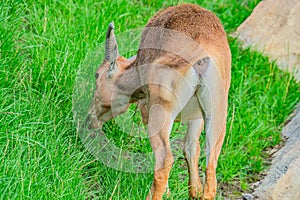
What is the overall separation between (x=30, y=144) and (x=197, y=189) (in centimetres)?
154

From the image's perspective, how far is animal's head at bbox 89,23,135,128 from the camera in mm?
5449

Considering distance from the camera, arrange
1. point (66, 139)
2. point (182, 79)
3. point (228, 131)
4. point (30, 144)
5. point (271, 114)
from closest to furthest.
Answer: point (182, 79), point (30, 144), point (66, 139), point (228, 131), point (271, 114)

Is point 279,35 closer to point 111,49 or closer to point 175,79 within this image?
point 111,49

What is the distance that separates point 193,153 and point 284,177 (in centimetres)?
87

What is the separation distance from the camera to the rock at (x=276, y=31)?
801cm

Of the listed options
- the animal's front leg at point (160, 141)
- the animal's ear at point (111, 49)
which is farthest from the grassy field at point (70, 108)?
the animal's ear at point (111, 49)

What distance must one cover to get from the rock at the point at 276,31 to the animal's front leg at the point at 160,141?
3328 millimetres

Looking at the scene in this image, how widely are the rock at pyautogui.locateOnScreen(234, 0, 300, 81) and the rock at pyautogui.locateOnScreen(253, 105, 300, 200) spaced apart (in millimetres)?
1587

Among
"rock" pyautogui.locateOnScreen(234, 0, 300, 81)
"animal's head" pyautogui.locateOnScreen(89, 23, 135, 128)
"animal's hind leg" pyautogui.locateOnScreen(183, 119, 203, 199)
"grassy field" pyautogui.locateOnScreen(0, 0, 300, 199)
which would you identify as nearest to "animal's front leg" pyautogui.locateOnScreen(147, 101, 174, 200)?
"grassy field" pyautogui.locateOnScreen(0, 0, 300, 199)

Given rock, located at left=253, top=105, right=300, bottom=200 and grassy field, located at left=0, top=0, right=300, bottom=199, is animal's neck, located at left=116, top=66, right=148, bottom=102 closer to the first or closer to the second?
grassy field, located at left=0, top=0, right=300, bottom=199

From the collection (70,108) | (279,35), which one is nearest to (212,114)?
(70,108)

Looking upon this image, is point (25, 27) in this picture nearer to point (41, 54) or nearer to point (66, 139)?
point (41, 54)

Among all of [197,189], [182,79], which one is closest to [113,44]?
[182,79]

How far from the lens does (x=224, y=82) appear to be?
508 centimetres
